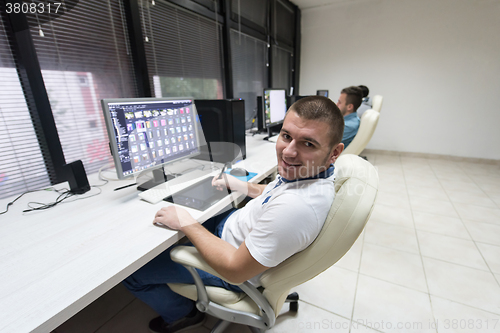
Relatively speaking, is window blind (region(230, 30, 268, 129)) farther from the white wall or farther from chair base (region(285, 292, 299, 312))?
chair base (region(285, 292, 299, 312))

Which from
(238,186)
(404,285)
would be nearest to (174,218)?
(238,186)

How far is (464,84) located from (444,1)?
138 centimetres

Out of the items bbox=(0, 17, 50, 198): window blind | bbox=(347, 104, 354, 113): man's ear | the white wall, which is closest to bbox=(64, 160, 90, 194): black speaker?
bbox=(0, 17, 50, 198): window blind

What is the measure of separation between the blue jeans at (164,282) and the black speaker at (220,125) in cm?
67

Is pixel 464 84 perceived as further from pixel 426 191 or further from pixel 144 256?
pixel 144 256

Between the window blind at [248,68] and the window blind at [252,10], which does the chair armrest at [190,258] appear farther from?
the window blind at [252,10]

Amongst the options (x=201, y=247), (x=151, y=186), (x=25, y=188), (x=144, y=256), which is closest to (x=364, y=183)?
(x=201, y=247)

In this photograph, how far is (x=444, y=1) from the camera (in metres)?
3.69

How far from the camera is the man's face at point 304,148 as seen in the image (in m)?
0.77

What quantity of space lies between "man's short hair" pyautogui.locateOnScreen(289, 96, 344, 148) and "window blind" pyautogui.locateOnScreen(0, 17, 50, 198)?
5.50ft

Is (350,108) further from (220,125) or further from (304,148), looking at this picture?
(304,148)

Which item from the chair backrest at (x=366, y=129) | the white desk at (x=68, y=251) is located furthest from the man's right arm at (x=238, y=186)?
the chair backrest at (x=366, y=129)

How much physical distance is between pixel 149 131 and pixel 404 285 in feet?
6.29

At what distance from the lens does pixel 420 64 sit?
4.04m
